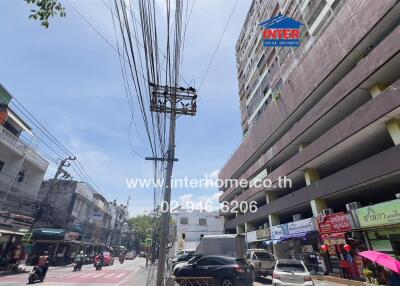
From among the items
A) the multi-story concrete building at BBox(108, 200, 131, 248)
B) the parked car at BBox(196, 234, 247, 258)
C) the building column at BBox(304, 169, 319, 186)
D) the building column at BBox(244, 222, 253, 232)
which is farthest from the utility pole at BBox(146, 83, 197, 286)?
the multi-story concrete building at BBox(108, 200, 131, 248)

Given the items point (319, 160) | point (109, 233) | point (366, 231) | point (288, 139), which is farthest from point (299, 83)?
point (109, 233)

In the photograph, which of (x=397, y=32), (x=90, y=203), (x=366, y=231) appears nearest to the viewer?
(x=397, y=32)

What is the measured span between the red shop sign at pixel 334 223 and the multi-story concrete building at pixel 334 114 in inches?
27.5

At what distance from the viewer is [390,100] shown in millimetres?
13039

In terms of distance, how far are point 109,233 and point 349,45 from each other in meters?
60.1

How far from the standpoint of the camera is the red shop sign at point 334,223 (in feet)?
52.3

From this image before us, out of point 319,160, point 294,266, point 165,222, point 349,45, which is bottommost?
point 294,266

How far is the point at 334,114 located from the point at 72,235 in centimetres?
3452

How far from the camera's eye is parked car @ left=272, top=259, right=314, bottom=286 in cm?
1027

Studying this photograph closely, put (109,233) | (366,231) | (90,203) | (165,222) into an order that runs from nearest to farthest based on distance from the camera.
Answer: (165,222) → (366,231) → (90,203) → (109,233)

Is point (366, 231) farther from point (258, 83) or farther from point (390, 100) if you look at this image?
point (258, 83)

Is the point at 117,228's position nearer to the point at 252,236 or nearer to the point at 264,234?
the point at 252,236

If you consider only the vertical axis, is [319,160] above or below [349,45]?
below

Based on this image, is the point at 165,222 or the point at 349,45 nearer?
the point at 165,222
